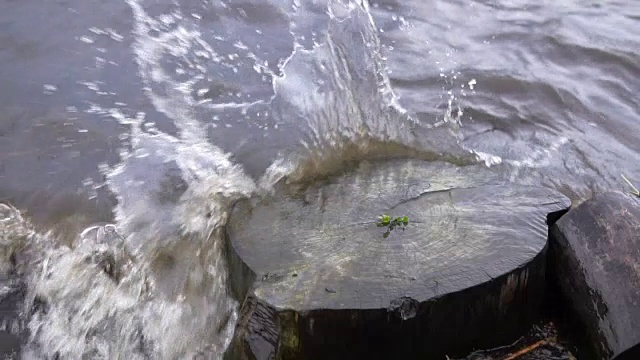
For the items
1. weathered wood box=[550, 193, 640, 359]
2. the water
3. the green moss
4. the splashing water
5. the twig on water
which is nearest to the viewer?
the green moss

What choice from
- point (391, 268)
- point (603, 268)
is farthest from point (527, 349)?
point (391, 268)

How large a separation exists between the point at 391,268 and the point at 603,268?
0.86 meters

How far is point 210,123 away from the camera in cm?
430

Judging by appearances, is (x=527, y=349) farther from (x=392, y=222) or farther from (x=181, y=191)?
(x=181, y=191)

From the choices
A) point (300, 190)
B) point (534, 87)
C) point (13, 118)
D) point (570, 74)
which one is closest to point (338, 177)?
point (300, 190)

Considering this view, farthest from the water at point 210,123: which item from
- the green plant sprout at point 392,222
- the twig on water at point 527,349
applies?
the twig on water at point 527,349

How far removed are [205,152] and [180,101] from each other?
2.06ft

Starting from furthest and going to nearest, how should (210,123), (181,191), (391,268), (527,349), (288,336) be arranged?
1. (210,123)
2. (181,191)
3. (527,349)
4. (391,268)
5. (288,336)

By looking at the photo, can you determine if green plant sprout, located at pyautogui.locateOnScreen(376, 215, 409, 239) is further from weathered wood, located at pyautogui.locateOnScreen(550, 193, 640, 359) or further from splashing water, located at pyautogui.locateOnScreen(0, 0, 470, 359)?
splashing water, located at pyautogui.locateOnScreen(0, 0, 470, 359)

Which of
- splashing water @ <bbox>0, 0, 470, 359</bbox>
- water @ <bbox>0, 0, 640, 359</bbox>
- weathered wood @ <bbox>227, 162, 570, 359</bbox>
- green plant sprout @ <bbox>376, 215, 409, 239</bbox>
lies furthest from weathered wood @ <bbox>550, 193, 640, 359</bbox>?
splashing water @ <bbox>0, 0, 470, 359</bbox>

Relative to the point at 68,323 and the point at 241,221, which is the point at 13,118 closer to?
the point at 68,323

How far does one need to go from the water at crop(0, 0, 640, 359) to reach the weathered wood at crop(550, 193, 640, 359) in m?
1.12

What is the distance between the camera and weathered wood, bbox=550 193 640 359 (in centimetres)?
255

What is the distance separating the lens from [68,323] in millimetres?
3010
